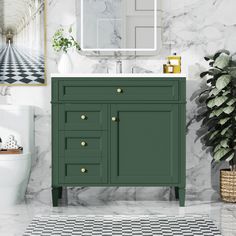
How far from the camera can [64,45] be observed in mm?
4453

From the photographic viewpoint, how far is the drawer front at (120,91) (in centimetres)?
418

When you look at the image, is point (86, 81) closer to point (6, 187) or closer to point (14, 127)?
point (14, 127)

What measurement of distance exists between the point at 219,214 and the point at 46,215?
1253mm

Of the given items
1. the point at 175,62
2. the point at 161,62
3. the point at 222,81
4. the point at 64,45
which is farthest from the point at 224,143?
the point at 64,45

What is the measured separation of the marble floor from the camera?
378cm

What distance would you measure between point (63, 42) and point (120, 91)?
0.66m

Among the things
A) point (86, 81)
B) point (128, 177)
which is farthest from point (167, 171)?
point (86, 81)

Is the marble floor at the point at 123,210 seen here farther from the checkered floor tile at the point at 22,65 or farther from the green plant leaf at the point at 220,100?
the checkered floor tile at the point at 22,65

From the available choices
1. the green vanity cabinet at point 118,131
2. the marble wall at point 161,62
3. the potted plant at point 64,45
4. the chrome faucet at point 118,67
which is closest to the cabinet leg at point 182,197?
the green vanity cabinet at point 118,131

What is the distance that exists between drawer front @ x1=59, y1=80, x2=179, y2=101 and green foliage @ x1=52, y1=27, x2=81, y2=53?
0.40 m

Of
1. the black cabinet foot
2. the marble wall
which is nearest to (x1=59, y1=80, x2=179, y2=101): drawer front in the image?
the marble wall

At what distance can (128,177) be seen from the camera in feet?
13.9

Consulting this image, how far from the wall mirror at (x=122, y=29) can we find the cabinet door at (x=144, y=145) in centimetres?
67

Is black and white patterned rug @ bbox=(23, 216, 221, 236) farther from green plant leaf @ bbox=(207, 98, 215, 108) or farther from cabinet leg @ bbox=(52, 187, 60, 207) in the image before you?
green plant leaf @ bbox=(207, 98, 215, 108)
